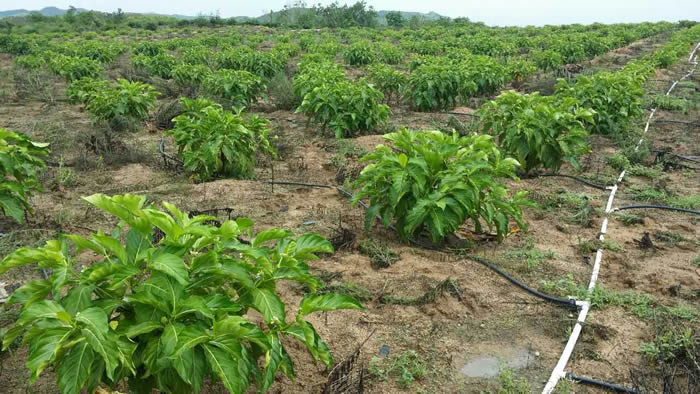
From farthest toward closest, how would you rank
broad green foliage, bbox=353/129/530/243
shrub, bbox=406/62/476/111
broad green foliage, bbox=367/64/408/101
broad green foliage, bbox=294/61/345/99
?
broad green foliage, bbox=367/64/408/101 < shrub, bbox=406/62/476/111 < broad green foliage, bbox=294/61/345/99 < broad green foliage, bbox=353/129/530/243

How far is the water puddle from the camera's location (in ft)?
10.6

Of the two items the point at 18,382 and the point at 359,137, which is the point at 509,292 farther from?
the point at 359,137

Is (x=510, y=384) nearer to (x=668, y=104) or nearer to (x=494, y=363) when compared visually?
(x=494, y=363)

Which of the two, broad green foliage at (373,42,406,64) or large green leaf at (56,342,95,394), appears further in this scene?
broad green foliage at (373,42,406,64)

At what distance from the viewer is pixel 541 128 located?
6.40m

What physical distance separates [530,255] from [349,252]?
161 cm

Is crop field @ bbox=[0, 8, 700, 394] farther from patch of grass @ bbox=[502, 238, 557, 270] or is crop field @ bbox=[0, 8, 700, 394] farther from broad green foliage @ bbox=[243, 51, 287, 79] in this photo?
broad green foliage @ bbox=[243, 51, 287, 79]

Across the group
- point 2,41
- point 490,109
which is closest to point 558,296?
point 490,109

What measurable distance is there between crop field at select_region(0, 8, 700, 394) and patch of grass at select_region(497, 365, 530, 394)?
17 millimetres

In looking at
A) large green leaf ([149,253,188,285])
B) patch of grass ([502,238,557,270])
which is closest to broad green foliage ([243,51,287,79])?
patch of grass ([502,238,557,270])

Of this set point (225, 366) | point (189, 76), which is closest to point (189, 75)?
point (189, 76)

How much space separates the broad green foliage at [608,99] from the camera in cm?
845

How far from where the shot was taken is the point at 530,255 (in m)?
4.69

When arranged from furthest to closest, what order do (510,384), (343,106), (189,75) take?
1. (189,75)
2. (343,106)
3. (510,384)
